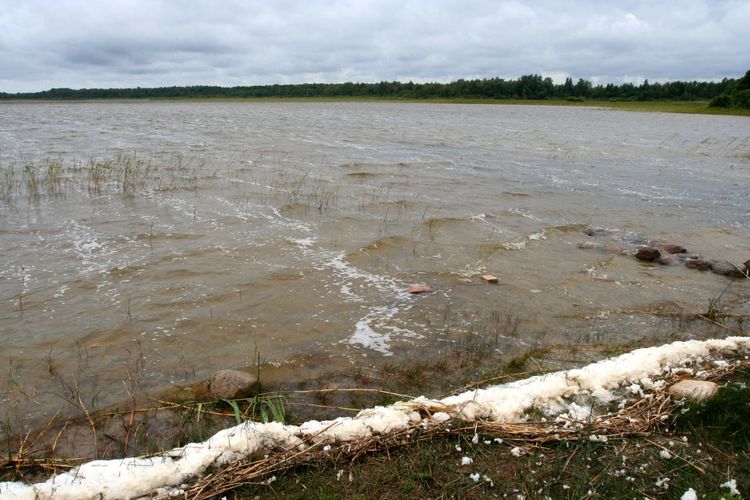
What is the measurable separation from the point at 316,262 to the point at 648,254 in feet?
23.8

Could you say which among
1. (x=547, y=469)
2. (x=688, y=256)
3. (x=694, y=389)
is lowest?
(x=688, y=256)

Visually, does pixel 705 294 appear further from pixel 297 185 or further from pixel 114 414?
pixel 297 185

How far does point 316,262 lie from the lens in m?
10.5

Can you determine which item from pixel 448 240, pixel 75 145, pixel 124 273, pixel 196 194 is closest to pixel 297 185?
pixel 196 194

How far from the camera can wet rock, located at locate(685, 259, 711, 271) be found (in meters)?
10.6

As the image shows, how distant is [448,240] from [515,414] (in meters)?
7.78

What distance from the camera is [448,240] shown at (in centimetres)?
1222

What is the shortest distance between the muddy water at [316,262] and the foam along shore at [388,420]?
67.1 inches

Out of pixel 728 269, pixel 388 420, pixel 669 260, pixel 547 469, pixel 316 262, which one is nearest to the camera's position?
pixel 547 469

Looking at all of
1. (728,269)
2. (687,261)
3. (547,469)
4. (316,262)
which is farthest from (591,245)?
(547,469)

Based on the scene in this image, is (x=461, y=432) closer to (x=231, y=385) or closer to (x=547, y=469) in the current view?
(x=547, y=469)

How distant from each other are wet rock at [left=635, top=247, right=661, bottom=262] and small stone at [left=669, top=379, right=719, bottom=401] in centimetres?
675

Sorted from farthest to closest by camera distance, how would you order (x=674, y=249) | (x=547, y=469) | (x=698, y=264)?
(x=674, y=249) → (x=698, y=264) → (x=547, y=469)

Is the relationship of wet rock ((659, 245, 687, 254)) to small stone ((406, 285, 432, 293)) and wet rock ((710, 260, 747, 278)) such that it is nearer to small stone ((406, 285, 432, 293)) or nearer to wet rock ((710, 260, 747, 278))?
wet rock ((710, 260, 747, 278))
